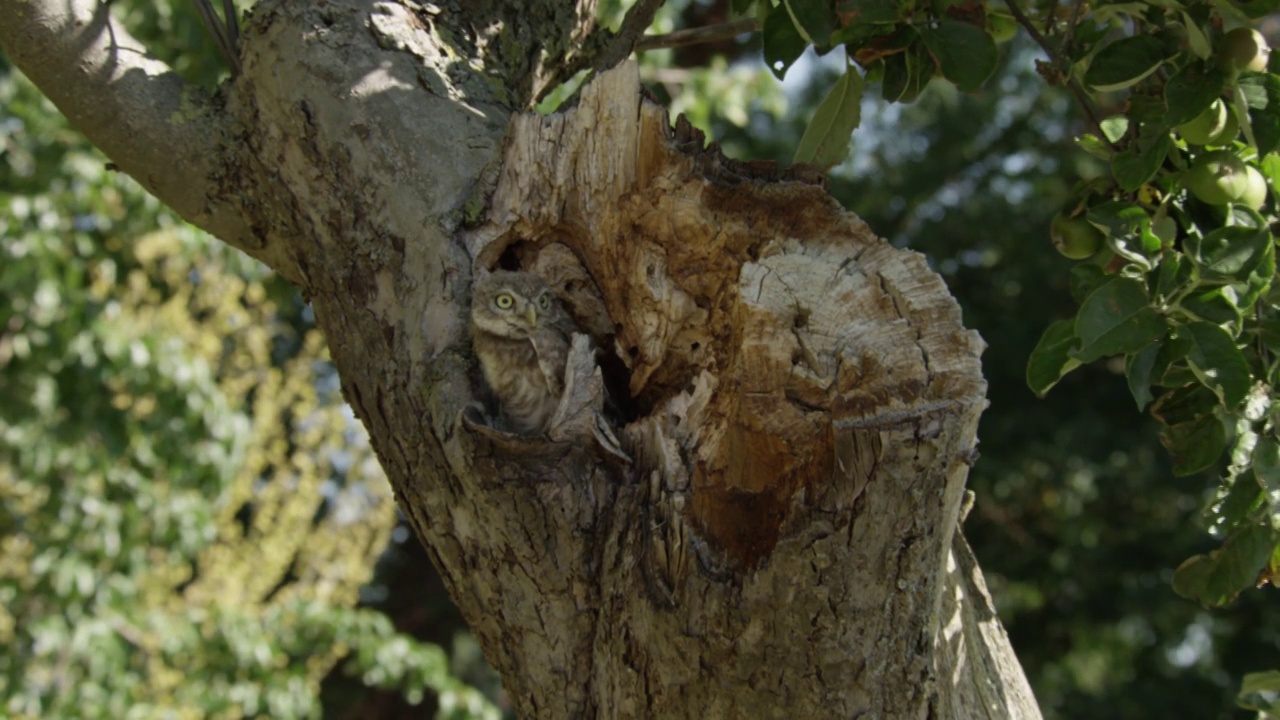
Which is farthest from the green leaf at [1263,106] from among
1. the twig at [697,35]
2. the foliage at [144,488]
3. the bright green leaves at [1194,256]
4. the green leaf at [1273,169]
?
the foliage at [144,488]

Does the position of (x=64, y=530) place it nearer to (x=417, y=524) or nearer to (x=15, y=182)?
(x=15, y=182)

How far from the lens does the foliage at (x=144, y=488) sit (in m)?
5.15

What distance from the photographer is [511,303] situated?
239cm

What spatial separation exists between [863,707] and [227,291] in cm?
480

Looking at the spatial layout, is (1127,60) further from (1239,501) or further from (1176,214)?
(1239,501)

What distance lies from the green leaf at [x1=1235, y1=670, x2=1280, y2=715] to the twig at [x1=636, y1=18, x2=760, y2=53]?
1.67m

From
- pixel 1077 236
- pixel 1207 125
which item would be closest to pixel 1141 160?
pixel 1207 125

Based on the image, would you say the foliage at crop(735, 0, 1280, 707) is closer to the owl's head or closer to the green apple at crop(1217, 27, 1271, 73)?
the green apple at crop(1217, 27, 1271, 73)

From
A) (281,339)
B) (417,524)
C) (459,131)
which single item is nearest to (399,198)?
(459,131)

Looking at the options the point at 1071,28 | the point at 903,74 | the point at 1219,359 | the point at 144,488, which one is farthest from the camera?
the point at 144,488

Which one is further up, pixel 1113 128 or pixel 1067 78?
pixel 1067 78

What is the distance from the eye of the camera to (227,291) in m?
5.79

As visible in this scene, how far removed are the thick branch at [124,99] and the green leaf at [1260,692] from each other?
6.68 feet

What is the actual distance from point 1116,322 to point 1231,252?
19 cm
